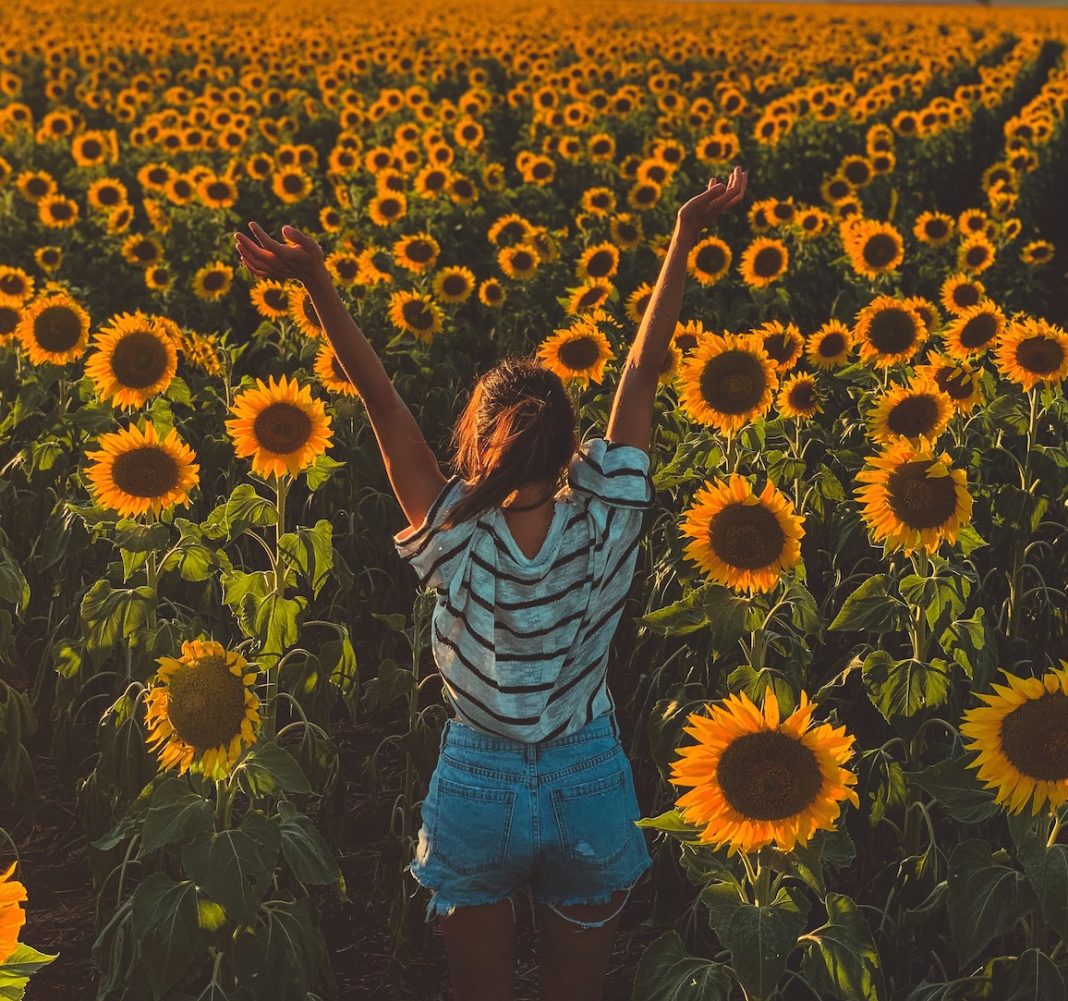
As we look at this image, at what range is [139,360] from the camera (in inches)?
194

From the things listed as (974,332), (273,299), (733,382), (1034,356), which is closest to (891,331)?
(974,332)

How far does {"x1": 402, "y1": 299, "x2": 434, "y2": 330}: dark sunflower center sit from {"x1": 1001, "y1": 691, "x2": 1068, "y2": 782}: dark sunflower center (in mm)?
4818

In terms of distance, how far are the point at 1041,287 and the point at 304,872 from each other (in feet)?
31.4

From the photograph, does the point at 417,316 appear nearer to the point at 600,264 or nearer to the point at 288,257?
the point at 600,264

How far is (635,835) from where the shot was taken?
115 inches

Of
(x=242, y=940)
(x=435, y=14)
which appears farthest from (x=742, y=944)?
(x=435, y=14)

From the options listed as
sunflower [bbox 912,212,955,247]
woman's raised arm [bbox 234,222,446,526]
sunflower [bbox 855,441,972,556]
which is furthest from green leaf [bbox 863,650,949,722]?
sunflower [bbox 912,212,955,247]

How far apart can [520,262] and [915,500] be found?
5182 millimetres

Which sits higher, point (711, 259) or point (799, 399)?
point (799, 399)

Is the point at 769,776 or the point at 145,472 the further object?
the point at 145,472

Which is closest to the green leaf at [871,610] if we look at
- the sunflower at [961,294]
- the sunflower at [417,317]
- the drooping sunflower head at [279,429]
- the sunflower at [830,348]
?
the drooping sunflower head at [279,429]

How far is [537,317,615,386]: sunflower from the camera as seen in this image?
5.80m

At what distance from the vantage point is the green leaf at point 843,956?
2682 mm

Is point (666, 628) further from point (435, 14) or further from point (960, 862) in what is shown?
point (435, 14)
